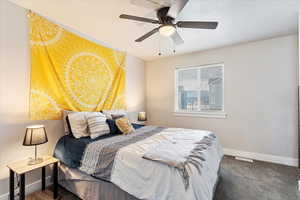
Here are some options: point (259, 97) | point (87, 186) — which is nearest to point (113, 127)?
point (87, 186)

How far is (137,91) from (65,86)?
1.99m

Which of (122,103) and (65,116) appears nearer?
(65,116)

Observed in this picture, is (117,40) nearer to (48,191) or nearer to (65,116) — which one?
(65,116)

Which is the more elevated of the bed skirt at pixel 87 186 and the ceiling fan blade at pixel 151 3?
the ceiling fan blade at pixel 151 3

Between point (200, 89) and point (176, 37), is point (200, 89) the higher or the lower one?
the lower one

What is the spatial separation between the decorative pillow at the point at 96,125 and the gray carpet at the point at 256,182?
86 centimetres

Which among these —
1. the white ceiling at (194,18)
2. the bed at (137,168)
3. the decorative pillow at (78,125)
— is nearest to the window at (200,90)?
the white ceiling at (194,18)

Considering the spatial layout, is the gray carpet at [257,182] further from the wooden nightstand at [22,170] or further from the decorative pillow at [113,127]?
the wooden nightstand at [22,170]

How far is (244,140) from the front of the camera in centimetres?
306

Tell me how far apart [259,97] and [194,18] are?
7.01 ft

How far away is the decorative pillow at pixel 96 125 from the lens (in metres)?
2.10

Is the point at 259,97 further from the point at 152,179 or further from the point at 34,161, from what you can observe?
the point at 34,161

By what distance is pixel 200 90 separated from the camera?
366cm

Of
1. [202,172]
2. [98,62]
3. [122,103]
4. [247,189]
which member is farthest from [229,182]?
[98,62]
